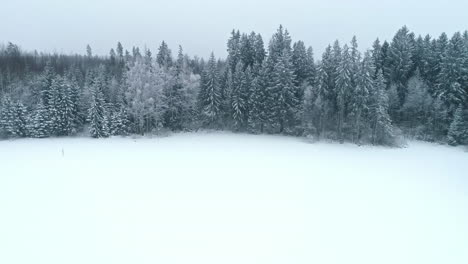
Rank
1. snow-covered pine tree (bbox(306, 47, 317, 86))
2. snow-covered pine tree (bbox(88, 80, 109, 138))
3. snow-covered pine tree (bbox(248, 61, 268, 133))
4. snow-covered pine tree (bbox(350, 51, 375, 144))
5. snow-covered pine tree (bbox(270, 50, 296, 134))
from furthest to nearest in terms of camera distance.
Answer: snow-covered pine tree (bbox(306, 47, 317, 86)) → snow-covered pine tree (bbox(248, 61, 268, 133)) → snow-covered pine tree (bbox(270, 50, 296, 134)) → snow-covered pine tree (bbox(88, 80, 109, 138)) → snow-covered pine tree (bbox(350, 51, 375, 144))

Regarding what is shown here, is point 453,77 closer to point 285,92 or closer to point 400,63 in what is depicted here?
point 400,63

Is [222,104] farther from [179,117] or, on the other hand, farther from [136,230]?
[136,230]

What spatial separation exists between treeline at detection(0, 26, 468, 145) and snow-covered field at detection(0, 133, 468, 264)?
40.8 ft

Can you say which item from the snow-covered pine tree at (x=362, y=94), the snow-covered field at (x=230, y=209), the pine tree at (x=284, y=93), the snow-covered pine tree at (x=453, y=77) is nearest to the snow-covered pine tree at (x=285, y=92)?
the pine tree at (x=284, y=93)

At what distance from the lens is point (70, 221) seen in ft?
47.9

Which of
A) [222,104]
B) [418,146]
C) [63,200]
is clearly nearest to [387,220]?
[63,200]

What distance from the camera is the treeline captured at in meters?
40.4

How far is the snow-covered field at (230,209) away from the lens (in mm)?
12086

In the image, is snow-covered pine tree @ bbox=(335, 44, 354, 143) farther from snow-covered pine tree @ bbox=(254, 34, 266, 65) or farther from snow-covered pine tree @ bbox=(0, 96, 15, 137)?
snow-covered pine tree @ bbox=(0, 96, 15, 137)

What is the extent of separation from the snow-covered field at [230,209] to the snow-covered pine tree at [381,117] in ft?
27.9

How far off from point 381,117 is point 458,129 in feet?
34.8

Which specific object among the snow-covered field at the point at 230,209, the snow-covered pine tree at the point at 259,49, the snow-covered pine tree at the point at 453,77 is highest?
the snow-covered pine tree at the point at 259,49

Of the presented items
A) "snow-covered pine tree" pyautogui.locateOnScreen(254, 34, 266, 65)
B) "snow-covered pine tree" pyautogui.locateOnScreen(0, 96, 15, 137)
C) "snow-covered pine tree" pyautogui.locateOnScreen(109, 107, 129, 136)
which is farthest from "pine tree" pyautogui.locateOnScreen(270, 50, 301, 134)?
"snow-covered pine tree" pyautogui.locateOnScreen(0, 96, 15, 137)

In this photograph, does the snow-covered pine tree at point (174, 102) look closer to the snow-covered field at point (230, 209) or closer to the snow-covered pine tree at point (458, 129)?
the snow-covered field at point (230, 209)
